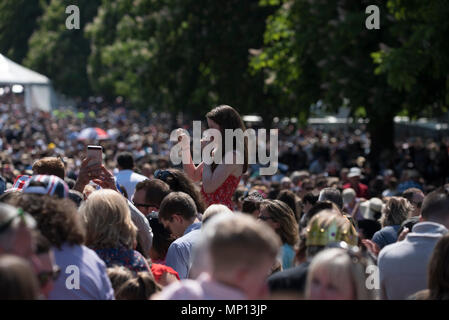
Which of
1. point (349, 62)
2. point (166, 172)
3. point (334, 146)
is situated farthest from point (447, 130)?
point (166, 172)

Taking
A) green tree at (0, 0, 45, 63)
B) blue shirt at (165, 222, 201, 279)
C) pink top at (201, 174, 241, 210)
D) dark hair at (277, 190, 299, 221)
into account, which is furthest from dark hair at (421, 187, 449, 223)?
green tree at (0, 0, 45, 63)

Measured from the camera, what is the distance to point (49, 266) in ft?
11.9

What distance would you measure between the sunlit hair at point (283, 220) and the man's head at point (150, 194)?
1.39 meters

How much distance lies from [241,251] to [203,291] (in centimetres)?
26

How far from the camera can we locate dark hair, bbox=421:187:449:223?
5.26m

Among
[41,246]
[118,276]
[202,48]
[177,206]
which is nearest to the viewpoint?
[41,246]

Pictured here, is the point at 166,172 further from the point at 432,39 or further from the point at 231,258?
the point at 432,39

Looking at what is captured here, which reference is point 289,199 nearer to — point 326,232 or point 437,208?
point 437,208

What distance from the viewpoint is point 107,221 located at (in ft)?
15.5

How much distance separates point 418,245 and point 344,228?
857 millimetres

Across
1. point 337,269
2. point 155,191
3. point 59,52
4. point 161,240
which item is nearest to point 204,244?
point 337,269

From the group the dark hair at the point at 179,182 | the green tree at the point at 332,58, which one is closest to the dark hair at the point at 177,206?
the dark hair at the point at 179,182

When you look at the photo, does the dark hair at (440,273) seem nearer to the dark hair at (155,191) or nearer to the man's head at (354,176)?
the dark hair at (155,191)
